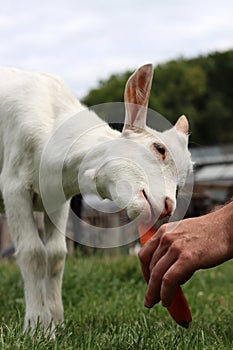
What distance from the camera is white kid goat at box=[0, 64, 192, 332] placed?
2980 millimetres

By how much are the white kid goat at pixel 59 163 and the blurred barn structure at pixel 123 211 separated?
204mm

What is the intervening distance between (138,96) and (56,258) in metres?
1.22

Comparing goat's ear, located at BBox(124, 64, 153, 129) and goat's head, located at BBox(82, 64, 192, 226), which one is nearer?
goat's head, located at BBox(82, 64, 192, 226)

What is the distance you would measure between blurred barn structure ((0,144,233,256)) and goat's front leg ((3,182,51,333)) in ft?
1.07

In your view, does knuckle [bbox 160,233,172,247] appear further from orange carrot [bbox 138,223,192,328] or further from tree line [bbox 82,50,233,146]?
tree line [bbox 82,50,233,146]

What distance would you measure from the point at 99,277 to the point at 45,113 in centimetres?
255

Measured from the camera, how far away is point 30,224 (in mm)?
3533

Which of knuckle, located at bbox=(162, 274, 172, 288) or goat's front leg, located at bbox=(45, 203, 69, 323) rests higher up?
knuckle, located at bbox=(162, 274, 172, 288)

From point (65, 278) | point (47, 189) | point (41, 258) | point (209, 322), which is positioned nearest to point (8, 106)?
point (47, 189)

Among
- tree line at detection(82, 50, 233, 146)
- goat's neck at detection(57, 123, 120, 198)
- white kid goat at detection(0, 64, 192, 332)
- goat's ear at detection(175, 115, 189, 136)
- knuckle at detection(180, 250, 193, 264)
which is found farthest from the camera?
tree line at detection(82, 50, 233, 146)

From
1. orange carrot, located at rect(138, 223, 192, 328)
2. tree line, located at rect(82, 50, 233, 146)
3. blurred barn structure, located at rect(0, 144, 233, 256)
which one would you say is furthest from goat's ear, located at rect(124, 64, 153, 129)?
tree line, located at rect(82, 50, 233, 146)

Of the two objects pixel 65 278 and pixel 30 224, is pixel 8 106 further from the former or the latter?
pixel 65 278

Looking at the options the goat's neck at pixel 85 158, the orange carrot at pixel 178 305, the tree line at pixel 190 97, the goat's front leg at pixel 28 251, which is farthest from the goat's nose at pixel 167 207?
the tree line at pixel 190 97

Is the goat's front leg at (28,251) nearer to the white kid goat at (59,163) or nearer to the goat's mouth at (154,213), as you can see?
the white kid goat at (59,163)
